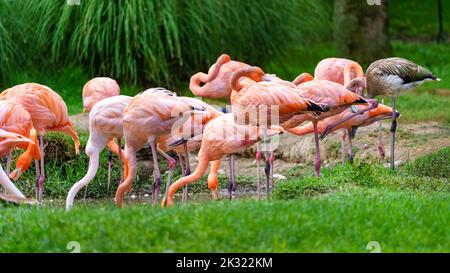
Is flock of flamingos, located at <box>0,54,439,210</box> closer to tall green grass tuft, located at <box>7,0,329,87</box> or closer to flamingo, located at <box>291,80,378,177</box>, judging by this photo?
flamingo, located at <box>291,80,378,177</box>

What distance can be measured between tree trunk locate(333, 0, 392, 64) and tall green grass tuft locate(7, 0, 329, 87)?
116cm

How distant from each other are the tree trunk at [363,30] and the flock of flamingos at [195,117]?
560cm

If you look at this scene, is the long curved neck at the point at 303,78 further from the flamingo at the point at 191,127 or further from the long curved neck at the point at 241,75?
the flamingo at the point at 191,127

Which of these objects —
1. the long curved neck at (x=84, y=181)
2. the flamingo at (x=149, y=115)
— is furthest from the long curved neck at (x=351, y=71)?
the long curved neck at (x=84, y=181)

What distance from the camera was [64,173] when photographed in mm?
10258

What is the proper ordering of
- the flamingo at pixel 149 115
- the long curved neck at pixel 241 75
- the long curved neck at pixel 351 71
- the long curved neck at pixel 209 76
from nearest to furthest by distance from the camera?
the flamingo at pixel 149 115
the long curved neck at pixel 241 75
the long curved neck at pixel 351 71
the long curved neck at pixel 209 76

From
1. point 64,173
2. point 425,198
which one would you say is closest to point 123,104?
point 64,173

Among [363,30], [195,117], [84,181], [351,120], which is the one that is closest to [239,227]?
[84,181]

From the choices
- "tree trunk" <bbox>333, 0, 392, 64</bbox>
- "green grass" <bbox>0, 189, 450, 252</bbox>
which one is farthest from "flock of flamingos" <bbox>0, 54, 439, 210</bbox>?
"tree trunk" <bbox>333, 0, 392, 64</bbox>

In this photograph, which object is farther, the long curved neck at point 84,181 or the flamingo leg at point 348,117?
the flamingo leg at point 348,117

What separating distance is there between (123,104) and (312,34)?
752 centimetres

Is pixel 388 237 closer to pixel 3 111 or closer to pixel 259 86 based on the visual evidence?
pixel 259 86

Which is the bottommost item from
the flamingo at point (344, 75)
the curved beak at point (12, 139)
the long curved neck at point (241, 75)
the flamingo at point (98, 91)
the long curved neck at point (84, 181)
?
the long curved neck at point (84, 181)

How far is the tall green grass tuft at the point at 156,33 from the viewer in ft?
42.9
